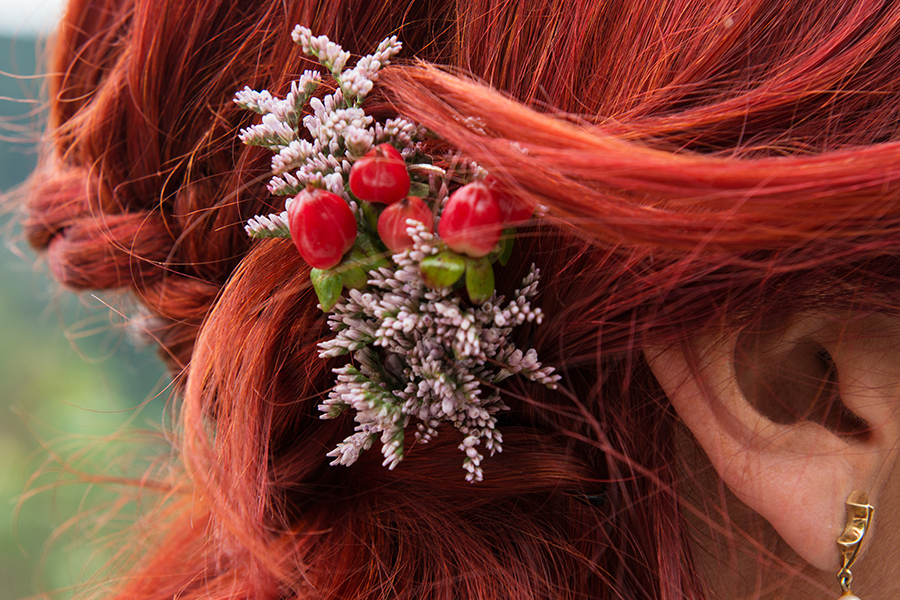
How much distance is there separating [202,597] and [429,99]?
618 mm

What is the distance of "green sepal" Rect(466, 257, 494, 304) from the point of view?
43 centimetres

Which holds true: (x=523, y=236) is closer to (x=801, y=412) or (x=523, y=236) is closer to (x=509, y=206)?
(x=509, y=206)

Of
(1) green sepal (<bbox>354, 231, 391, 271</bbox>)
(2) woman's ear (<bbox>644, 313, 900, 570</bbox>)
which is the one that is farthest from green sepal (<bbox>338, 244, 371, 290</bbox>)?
(2) woman's ear (<bbox>644, 313, 900, 570</bbox>)

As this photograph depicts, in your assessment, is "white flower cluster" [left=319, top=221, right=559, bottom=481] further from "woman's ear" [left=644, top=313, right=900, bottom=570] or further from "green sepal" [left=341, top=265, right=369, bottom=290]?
"woman's ear" [left=644, top=313, right=900, bottom=570]

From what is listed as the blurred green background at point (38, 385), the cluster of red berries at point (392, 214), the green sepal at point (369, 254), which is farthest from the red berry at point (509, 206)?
the blurred green background at point (38, 385)

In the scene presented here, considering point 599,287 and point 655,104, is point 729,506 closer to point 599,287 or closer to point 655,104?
point 599,287

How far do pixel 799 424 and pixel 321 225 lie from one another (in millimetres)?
460

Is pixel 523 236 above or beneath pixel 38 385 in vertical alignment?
above

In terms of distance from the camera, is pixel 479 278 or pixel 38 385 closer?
pixel 479 278

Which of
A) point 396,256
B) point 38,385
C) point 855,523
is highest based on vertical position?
point 396,256

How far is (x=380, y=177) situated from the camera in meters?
0.45

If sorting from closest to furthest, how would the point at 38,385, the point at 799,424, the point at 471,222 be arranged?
the point at 471,222, the point at 799,424, the point at 38,385

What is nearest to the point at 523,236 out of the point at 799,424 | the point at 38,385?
the point at 799,424

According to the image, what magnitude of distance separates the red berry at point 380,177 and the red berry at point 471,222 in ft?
0.16
